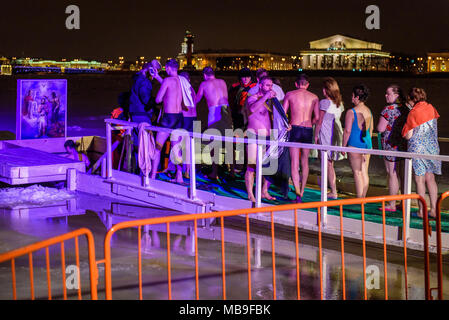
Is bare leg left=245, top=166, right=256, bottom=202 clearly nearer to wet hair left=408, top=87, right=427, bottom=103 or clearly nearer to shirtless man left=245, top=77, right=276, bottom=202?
shirtless man left=245, top=77, right=276, bottom=202

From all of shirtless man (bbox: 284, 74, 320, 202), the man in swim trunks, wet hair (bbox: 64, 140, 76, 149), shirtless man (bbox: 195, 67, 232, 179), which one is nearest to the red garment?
shirtless man (bbox: 284, 74, 320, 202)

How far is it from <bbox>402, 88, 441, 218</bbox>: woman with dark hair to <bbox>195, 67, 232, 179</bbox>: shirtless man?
3358 millimetres

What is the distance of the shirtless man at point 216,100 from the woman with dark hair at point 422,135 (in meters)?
3.36

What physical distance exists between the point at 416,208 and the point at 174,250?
3.36m

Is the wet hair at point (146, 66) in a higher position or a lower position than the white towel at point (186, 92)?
higher

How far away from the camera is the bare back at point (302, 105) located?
368 inches

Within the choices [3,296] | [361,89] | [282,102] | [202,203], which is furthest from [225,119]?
[3,296]

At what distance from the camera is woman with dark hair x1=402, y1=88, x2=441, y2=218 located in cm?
819

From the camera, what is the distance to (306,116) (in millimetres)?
9469

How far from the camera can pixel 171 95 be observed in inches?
417

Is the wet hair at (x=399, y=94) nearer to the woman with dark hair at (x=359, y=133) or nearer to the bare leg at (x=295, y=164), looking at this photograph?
the woman with dark hair at (x=359, y=133)

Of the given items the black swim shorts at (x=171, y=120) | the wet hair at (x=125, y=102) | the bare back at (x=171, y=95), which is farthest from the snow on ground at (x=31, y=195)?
the bare back at (x=171, y=95)

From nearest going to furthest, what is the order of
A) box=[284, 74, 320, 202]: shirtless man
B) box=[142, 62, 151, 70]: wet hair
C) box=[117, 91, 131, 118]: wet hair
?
box=[284, 74, 320, 202]: shirtless man → box=[142, 62, 151, 70]: wet hair → box=[117, 91, 131, 118]: wet hair

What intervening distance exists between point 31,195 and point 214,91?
333 centimetres
